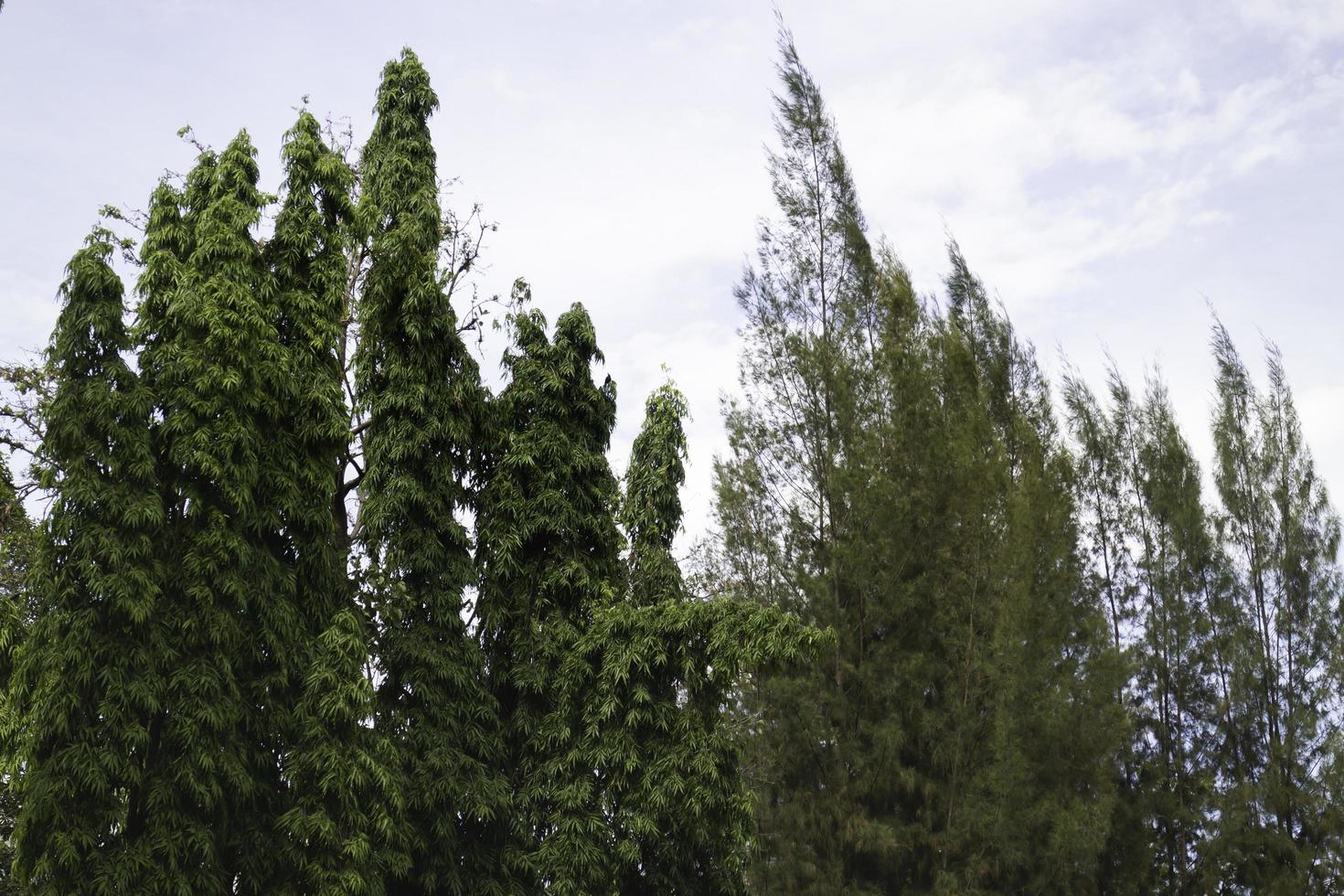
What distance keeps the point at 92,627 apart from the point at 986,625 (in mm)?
9859

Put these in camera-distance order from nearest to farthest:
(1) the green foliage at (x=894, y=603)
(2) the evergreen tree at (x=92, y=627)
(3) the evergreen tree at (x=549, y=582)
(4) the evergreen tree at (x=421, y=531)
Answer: (2) the evergreen tree at (x=92, y=627)
(4) the evergreen tree at (x=421, y=531)
(3) the evergreen tree at (x=549, y=582)
(1) the green foliage at (x=894, y=603)

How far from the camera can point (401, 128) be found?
13734 mm

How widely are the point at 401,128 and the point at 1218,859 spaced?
14.6 m

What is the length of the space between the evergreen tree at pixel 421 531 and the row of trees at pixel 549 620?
42 millimetres

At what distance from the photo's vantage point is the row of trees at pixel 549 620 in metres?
10.3

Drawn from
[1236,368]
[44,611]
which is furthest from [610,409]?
[1236,368]

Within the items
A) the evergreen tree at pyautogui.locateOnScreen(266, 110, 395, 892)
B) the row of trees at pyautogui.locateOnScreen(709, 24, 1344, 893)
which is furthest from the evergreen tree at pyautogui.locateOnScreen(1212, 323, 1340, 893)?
the evergreen tree at pyautogui.locateOnScreen(266, 110, 395, 892)

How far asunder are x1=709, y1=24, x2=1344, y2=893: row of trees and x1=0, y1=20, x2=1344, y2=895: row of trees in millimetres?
56

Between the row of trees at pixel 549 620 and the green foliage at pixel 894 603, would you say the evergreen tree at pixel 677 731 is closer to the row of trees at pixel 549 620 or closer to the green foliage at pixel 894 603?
the row of trees at pixel 549 620

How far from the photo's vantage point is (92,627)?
1002 cm

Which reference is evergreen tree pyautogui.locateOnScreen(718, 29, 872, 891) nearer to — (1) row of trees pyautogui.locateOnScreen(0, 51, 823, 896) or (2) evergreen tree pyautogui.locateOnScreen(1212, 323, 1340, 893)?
(1) row of trees pyautogui.locateOnScreen(0, 51, 823, 896)

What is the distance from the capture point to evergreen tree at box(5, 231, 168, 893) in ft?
31.6

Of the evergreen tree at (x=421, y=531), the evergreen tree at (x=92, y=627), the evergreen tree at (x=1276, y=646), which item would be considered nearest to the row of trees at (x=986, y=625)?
the evergreen tree at (x=1276, y=646)

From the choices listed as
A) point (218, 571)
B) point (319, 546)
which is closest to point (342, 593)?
point (319, 546)
